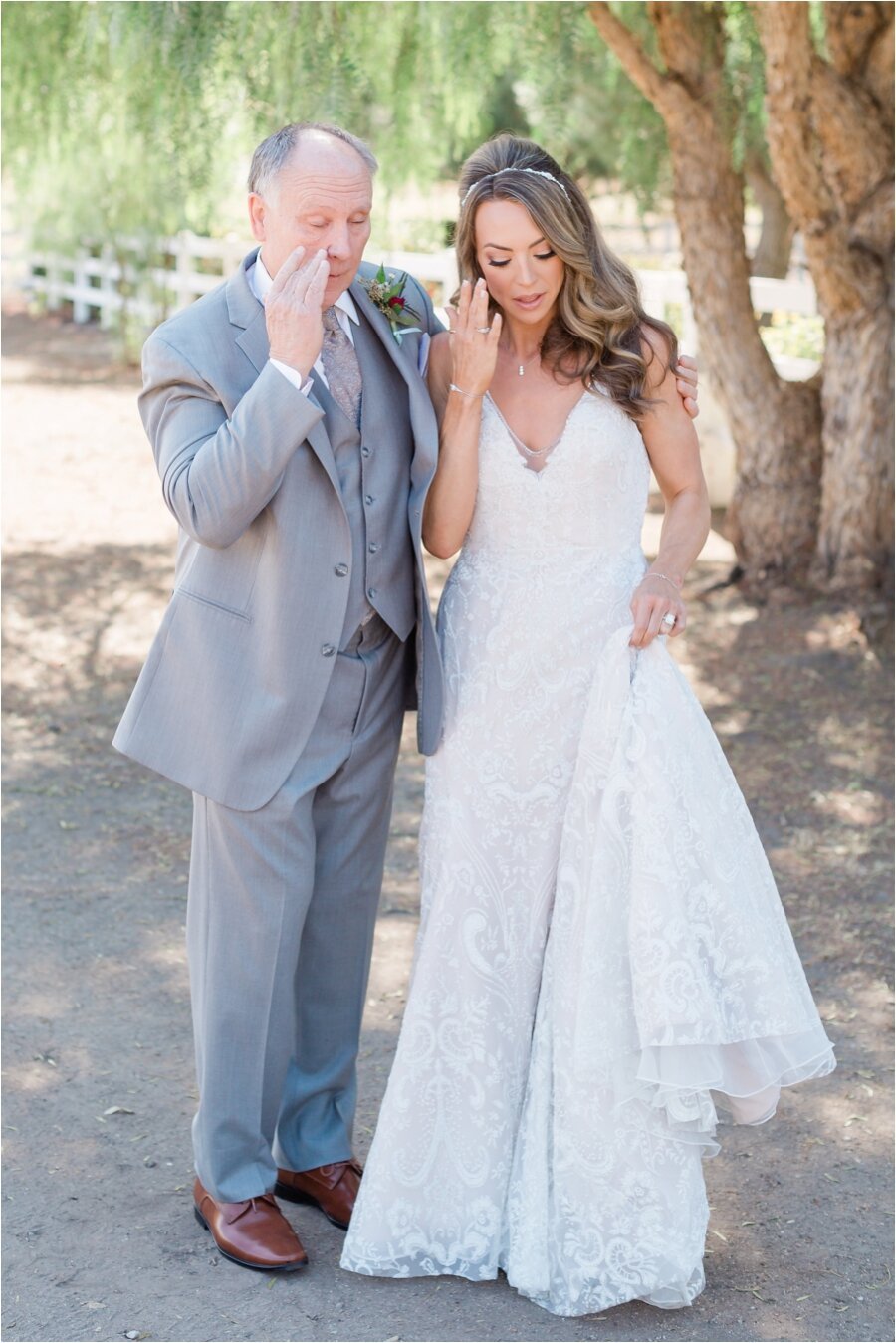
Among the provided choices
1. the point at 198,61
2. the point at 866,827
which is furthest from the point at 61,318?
the point at 866,827

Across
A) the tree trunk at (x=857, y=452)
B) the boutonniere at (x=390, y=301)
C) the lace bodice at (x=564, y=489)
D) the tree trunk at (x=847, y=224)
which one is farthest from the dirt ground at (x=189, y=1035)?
the boutonniere at (x=390, y=301)

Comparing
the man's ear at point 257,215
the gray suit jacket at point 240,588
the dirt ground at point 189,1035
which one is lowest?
the dirt ground at point 189,1035

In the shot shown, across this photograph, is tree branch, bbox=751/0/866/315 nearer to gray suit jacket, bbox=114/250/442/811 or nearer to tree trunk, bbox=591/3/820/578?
tree trunk, bbox=591/3/820/578

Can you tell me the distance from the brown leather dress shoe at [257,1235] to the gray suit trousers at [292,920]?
0.11 ft

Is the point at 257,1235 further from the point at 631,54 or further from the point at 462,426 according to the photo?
the point at 631,54

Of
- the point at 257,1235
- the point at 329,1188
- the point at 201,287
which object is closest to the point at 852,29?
the point at 329,1188

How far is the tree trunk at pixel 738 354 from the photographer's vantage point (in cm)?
722

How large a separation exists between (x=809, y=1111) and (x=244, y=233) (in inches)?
525

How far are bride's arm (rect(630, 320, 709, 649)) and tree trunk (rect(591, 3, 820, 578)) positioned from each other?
15.4 feet

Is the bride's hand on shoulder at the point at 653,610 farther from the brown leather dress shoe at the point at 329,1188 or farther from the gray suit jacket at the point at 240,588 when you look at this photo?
the brown leather dress shoe at the point at 329,1188

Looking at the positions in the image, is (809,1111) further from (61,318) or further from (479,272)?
(61,318)

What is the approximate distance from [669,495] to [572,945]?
0.94 meters

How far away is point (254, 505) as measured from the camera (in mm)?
2562

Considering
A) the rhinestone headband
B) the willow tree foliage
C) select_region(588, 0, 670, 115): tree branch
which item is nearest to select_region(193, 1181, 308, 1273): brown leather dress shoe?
the rhinestone headband
